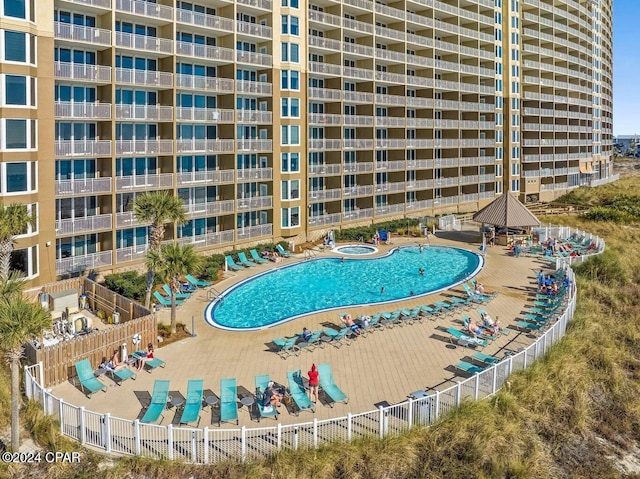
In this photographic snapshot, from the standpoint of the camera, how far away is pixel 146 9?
106ft

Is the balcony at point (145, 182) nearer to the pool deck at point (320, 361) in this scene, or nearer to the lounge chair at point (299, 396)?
the pool deck at point (320, 361)

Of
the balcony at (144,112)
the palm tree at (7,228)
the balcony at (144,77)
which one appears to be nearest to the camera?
the palm tree at (7,228)

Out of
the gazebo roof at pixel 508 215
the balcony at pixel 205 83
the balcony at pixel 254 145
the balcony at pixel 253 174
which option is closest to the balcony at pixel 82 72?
the balcony at pixel 205 83

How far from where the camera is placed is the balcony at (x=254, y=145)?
38500mm

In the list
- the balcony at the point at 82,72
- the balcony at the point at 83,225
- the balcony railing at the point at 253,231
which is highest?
the balcony at the point at 82,72

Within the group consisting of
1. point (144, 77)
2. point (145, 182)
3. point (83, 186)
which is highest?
point (144, 77)

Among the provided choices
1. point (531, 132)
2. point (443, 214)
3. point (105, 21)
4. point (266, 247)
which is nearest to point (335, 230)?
point (266, 247)

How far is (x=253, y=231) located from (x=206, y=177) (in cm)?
536

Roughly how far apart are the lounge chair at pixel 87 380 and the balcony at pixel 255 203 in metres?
20.7

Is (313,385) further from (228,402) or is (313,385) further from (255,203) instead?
(255,203)

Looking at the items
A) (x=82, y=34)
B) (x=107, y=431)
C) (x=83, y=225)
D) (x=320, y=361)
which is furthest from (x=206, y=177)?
(x=107, y=431)

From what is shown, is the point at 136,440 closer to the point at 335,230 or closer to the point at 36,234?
the point at 36,234

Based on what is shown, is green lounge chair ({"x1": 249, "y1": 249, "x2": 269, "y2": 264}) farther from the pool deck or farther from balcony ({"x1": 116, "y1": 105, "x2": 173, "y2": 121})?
balcony ({"x1": 116, "y1": 105, "x2": 173, "y2": 121})

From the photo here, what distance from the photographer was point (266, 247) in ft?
128
